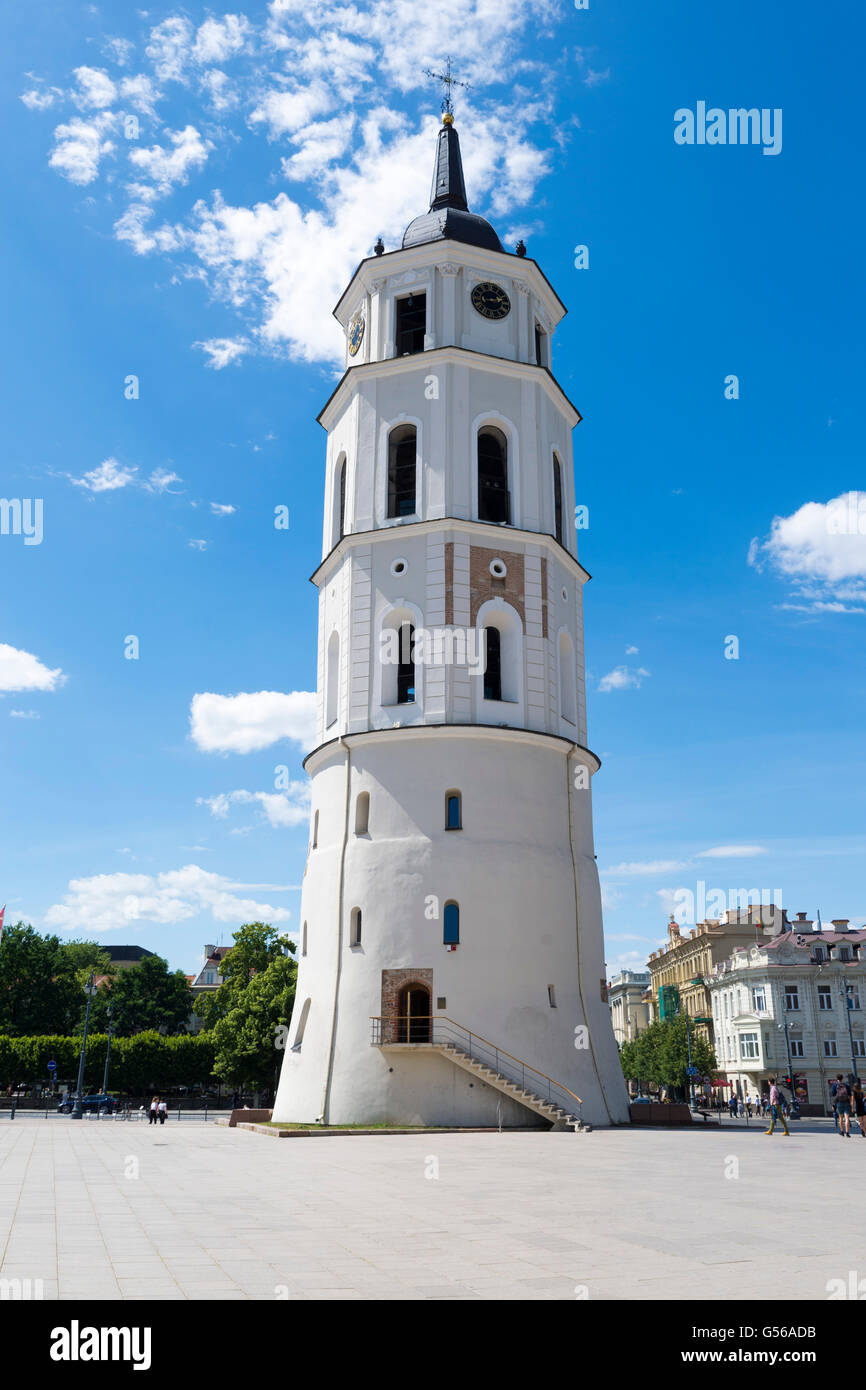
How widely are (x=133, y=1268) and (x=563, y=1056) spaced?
23.3m

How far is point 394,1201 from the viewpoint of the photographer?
13117 millimetres

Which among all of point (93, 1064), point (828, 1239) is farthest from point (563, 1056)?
point (93, 1064)

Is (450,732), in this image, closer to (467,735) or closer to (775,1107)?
(467,735)

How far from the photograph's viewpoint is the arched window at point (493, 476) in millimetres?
36256

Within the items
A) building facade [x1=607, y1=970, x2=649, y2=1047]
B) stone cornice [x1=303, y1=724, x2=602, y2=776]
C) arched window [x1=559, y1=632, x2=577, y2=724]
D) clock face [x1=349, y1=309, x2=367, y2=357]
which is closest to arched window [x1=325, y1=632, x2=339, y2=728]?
stone cornice [x1=303, y1=724, x2=602, y2=776]

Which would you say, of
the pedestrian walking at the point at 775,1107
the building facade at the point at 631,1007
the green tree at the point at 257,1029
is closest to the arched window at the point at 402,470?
the pedestrian walking at the point at 775,1107

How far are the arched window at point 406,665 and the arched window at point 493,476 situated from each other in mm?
4621

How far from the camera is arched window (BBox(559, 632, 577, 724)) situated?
117 feet

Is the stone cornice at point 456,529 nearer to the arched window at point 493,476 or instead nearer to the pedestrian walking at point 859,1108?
the arched window at point 493,476

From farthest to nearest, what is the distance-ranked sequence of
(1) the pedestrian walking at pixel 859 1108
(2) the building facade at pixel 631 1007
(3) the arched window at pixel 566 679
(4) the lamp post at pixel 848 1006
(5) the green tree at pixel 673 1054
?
(2) the building facade at pixel 631 1007 < (4) the lamp post at pixel 848 1006 < (5) the green tree at pixel 673 1054 < (3) the arched window at pixel 566 679 < (1) the pedestrian walking at pixel 859 1108

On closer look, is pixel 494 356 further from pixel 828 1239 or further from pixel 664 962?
pixel 664 962

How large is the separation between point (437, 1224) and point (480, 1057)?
1847 cm

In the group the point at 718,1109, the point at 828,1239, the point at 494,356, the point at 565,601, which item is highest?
the point at 494,356

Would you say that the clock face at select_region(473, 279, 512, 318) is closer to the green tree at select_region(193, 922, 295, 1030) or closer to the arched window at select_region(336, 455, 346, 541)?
the arched window at select_region(336, 455, 346, 541)
